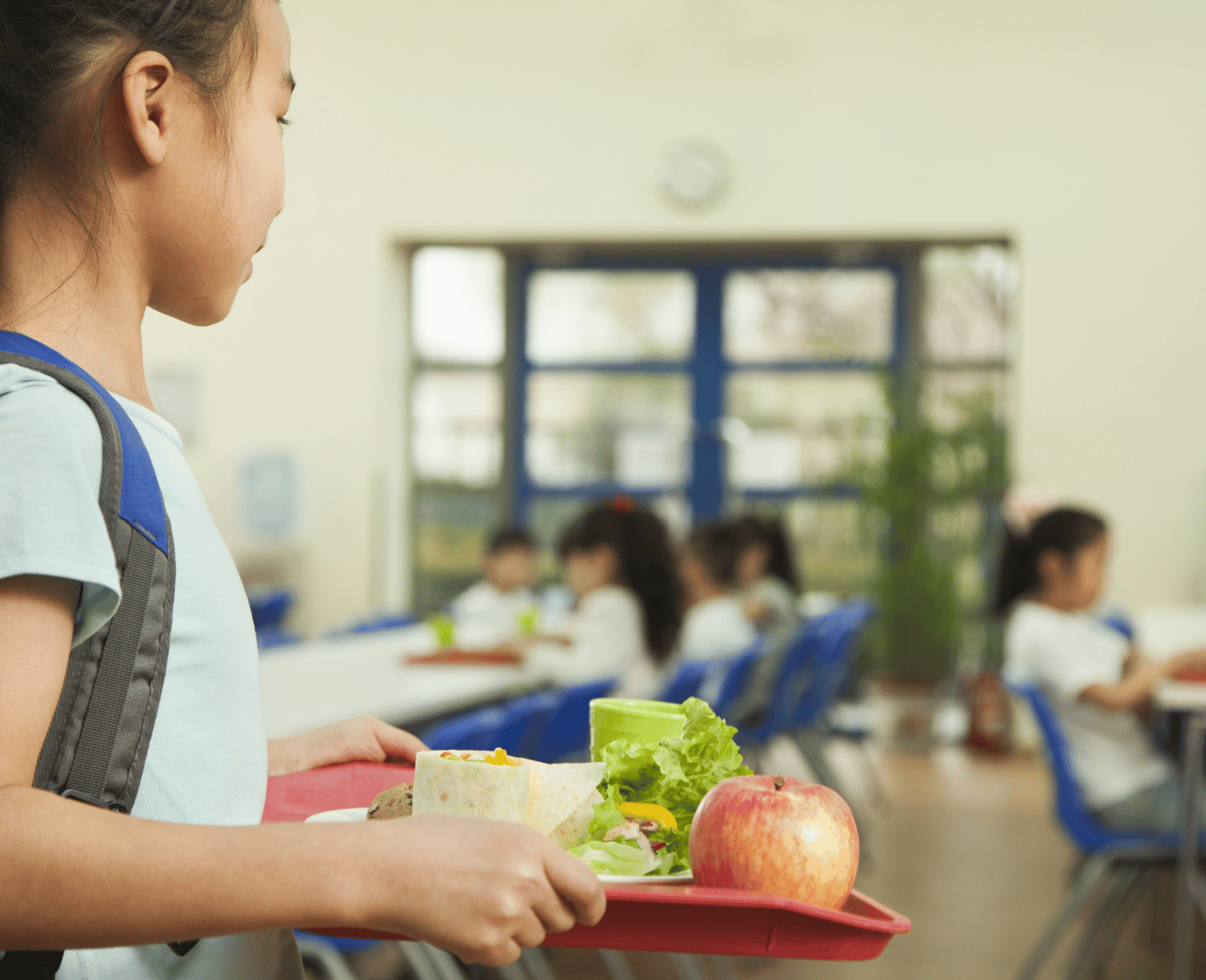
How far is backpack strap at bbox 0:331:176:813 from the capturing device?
58cm

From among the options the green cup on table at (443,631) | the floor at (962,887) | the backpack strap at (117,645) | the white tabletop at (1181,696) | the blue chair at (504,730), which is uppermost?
the backpack strap at (117,645)

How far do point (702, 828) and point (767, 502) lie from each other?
7562 millimetres

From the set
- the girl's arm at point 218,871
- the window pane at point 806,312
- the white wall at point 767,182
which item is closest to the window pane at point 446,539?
the white wall at point 767,182

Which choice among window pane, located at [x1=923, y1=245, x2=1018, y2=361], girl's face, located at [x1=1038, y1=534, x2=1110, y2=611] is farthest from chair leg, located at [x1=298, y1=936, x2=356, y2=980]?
window pane, located at [x1=923, y1=245, x2=1018, y2=361]

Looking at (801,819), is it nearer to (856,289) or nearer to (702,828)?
(702,828)

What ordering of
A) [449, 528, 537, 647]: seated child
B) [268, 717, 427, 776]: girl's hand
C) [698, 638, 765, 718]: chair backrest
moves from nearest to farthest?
[268, 717, 427, 776]: girl's hand, [698, 638, 765, 718]: chair backrest, [449, 528, 537, 647]: seated child

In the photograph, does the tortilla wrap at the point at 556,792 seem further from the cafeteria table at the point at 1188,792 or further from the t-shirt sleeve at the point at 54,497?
the cafeteria table at the point at 1188,792

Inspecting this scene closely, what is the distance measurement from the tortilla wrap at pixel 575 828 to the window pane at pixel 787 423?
7.43m

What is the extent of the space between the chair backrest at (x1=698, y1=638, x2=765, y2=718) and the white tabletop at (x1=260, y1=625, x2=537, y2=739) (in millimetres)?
570

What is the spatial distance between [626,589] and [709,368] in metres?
4.13

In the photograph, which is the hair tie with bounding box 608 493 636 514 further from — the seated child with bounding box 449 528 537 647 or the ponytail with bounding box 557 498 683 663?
the seated child with bounding box 449 528 537 647

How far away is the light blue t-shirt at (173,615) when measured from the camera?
56 centimetres

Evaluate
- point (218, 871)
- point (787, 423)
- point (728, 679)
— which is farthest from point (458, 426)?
point (218, 871)

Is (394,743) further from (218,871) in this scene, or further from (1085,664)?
(1085,664)
